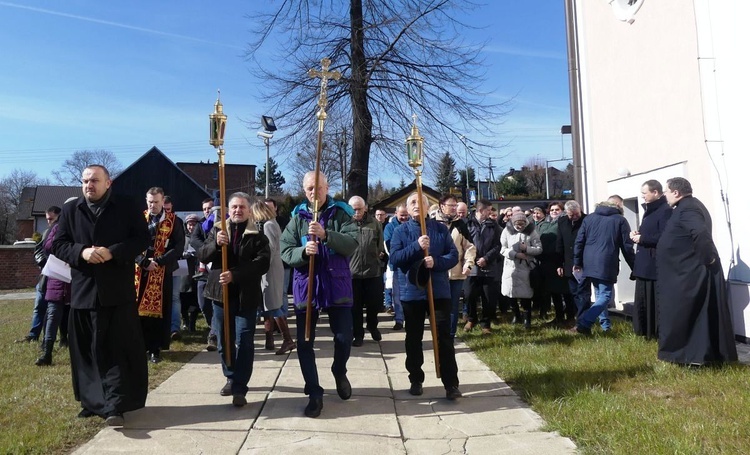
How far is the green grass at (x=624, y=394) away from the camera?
3.91m

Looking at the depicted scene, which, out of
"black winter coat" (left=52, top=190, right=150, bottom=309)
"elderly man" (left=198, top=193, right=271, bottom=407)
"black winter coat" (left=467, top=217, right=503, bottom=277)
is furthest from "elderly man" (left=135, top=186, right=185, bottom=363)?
"black winter coat" (left=467, top=217, right=503, bottom=277)

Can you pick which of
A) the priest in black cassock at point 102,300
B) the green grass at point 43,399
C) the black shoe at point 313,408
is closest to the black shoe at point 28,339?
the green grass at point 43,399

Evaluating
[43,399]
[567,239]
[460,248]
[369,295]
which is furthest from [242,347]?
[567,239]

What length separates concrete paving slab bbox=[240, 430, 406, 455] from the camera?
156 inches

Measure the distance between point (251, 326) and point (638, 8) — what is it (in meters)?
7.82

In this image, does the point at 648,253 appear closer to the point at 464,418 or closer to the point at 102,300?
the point at 464,418

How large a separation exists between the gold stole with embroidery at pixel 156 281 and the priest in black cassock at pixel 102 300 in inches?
71.8

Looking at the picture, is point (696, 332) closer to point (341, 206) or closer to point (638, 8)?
point (341, 206)

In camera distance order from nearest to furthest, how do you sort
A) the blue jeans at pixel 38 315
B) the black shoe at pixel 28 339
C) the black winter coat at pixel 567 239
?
the blue jeans at pixel 38 315 < the black shoe at pixel 28 339 < the black winter coat at pixel 567 239

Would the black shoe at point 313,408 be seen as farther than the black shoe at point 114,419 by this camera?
Yes

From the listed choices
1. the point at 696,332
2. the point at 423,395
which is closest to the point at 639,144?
the point at 696,332

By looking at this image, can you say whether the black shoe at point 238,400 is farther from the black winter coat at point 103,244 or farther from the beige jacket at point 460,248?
the beige jacket at point 460,248

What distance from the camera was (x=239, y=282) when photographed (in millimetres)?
4926

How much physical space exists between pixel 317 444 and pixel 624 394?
2585 mm
